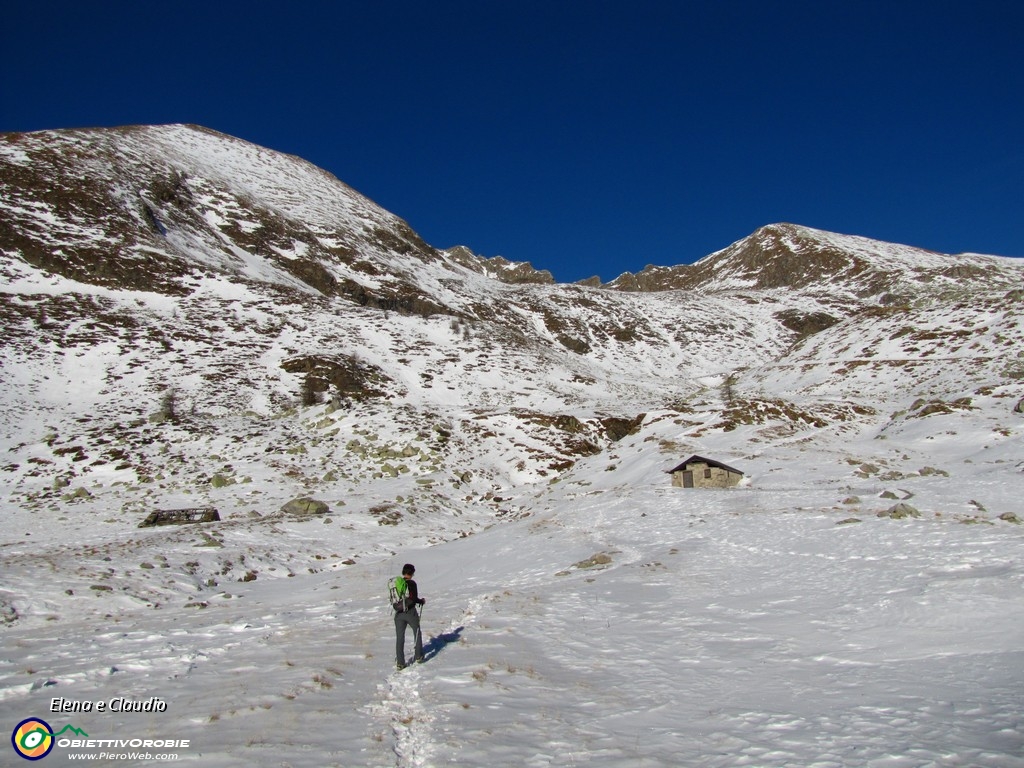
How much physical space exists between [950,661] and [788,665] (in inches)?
89.1

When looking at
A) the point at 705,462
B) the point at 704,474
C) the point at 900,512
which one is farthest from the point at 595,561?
the point at 705,462

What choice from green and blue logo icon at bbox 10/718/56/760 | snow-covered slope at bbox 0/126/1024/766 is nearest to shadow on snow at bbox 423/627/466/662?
snow-covered slope at bbox 0/126/1024/766

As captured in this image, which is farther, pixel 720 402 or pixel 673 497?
pixel 720 402

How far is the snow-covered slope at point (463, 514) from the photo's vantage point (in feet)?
26.8

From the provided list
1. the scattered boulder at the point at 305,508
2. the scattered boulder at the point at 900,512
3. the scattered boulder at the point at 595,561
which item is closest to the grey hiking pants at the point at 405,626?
the scattered boulder at the point at 595,561

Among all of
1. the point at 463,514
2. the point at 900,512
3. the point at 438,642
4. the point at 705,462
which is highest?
the point at 705,462

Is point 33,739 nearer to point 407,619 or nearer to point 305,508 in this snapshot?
point 407,619

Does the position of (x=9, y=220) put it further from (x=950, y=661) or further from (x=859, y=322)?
(x=859, y=322)

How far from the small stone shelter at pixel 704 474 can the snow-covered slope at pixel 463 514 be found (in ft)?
4.68

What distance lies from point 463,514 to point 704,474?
12677 millimetres

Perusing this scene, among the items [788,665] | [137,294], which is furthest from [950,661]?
[137,294]

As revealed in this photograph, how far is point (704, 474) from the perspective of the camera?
31453 mm

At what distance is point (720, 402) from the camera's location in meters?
50.6

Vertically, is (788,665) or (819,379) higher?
(819,379)
